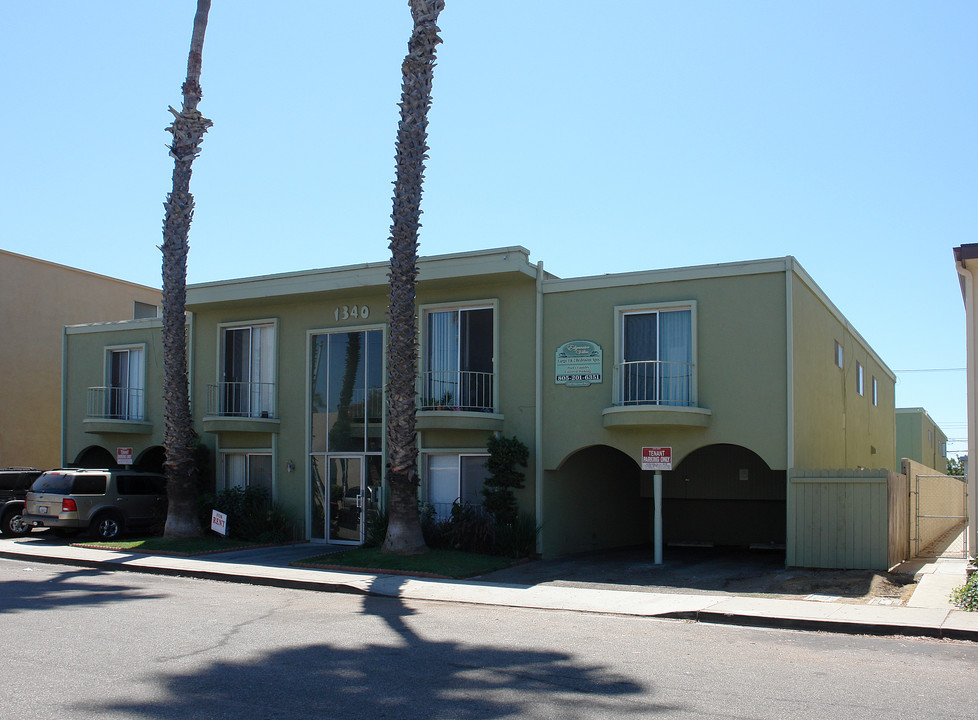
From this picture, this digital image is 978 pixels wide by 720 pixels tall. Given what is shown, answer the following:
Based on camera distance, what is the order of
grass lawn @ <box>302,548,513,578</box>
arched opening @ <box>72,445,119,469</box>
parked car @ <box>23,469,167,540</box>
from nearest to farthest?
1. grass lawn @ <box>302,548,513,578</box>
2. parked car @ <box>23,469,167,540</box>
3. arched opening @ <box>72,445,119,469</box>

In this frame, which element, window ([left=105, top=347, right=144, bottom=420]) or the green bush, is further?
window ([left=105, top=347, right=144, bottom=420])

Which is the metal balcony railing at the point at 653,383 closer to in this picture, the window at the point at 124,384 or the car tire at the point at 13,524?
the window at the point at 124,384

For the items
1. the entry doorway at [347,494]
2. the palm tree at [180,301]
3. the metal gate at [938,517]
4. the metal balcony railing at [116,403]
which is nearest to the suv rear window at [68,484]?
the palm tree at [180,301]

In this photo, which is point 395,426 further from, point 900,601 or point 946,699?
point 946,699

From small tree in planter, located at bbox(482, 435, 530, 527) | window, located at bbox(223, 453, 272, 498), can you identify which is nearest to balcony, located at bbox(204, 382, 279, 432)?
window, located at bbox(223, 453, 272, 498)

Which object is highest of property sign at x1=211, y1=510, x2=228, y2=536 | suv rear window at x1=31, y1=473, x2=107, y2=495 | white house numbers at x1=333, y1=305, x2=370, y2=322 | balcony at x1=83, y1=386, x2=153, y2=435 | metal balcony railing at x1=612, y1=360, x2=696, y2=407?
white house numbers at x1=333, y1=305, x2=370, y2=322

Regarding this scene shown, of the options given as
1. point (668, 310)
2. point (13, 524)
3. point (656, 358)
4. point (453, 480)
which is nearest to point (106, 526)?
point (13, 524)

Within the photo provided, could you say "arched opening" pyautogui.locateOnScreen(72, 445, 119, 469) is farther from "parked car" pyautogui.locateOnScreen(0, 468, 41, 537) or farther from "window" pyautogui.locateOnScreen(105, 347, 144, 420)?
"parked car" pyautogui.locateOnScreen(0, 468, 41, 537)

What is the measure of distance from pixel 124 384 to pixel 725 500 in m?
16.4

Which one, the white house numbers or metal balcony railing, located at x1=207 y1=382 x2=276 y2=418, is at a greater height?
the white house numbers

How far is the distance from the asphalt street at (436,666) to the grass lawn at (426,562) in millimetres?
3455

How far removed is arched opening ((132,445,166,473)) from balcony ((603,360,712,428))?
13.6m

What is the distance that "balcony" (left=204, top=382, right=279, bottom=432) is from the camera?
2131 centimetres

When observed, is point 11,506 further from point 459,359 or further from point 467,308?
point 467,308
